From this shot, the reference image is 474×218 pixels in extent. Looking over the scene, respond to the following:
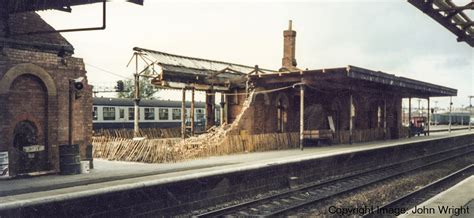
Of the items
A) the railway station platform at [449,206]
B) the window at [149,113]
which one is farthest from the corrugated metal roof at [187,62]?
the railway station platform at [449,206]

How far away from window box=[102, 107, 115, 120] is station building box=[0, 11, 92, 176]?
14813mm

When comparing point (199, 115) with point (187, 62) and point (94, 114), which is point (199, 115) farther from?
point (187, 62)

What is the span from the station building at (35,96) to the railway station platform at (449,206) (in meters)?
9.61

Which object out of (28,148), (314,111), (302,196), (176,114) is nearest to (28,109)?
(28,148)

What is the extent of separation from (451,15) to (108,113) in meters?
25.3

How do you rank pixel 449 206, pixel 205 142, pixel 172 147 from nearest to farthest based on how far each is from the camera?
pixel 449 206, pixel 172 147, pixel 205 142

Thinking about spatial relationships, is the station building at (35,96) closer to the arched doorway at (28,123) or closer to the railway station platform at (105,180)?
the arched doorway at (28,123)

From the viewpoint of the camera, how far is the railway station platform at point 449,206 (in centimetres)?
706

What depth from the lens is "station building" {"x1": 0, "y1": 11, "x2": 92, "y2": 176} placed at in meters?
11.7

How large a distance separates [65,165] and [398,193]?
918 cm

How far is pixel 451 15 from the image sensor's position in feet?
19.9

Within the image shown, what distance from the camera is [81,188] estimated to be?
9734 mm

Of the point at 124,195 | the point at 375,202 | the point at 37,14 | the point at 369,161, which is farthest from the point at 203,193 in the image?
the point at 369,161

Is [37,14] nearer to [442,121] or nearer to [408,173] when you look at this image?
[408,173]
